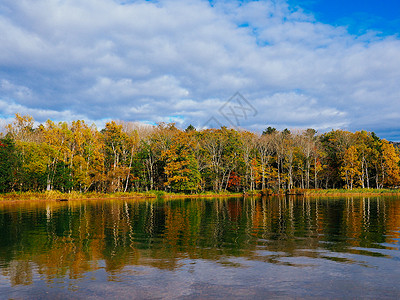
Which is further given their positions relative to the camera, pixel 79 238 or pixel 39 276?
pixel 79 238

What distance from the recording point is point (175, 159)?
6638 cm

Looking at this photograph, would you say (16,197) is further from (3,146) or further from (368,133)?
(368,133)

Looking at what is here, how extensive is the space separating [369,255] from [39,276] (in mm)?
12369

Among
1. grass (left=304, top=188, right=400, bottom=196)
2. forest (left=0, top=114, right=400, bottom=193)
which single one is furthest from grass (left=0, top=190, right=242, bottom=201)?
grass (left=304, top=188, right=400, bottom=196)

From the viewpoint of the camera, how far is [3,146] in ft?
170

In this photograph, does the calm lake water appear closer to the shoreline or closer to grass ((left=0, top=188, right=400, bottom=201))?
the shoreline

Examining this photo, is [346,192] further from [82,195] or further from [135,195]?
[82,195]

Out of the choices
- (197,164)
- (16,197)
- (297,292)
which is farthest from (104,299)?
(197,164)

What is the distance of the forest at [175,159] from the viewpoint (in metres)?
57.3

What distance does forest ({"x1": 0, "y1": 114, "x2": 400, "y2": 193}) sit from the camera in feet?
188

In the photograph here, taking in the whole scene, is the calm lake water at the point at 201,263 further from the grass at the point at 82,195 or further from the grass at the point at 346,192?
the grass at the point at 346,192

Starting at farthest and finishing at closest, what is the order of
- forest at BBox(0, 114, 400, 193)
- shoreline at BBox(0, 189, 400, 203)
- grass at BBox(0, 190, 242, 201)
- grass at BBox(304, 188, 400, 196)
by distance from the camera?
grass at BBox(304, 188, 400, 196) → forest at BBox(0, 114, 400, 193) → shoreline at BBox(0, 189, 400, 203) → grass at BBox(0, 190, 242, 201)

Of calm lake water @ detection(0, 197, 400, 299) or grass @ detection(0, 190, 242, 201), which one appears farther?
grass @ detection(0, 190, 242, 201)

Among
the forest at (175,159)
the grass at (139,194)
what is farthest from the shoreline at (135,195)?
the forest at (175,159)
